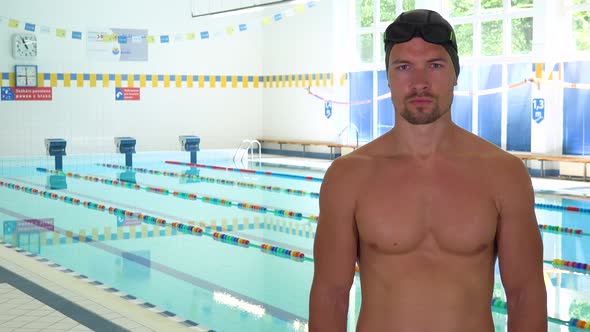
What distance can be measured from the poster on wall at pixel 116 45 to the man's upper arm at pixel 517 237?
16528mm

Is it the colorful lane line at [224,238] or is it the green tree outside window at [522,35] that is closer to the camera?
the colorful lane line at [224,238]

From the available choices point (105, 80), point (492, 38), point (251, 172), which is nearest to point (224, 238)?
point (251, 172)

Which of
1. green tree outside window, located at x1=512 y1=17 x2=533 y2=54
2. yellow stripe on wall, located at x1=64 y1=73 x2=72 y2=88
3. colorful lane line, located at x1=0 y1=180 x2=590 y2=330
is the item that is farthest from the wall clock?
green tree outside window, located at x1=512 y1=17 x2=533 y2=54

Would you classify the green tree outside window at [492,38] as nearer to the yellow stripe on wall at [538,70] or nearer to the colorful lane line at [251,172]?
the yellow stripe on wall at [538,70]

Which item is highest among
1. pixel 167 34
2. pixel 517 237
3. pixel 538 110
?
pixel 167 34

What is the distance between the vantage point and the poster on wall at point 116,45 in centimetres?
1781

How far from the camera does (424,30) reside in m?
1.47

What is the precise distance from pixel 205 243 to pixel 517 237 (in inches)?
259

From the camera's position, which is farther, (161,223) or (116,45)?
(116,45)

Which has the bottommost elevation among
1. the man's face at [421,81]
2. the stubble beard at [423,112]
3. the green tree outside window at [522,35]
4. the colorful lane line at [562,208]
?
the colorful lane line at [562,208]

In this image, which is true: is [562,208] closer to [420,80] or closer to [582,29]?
[582,29]

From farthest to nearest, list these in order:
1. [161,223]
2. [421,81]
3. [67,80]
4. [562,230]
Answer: [67,80]
[161,223]
[562,230]
[421,81]

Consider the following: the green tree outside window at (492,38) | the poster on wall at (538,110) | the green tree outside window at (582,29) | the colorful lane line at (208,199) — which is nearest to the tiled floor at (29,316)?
the colorful lane line at (208,199)

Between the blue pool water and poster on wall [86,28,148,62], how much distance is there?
4.90m
